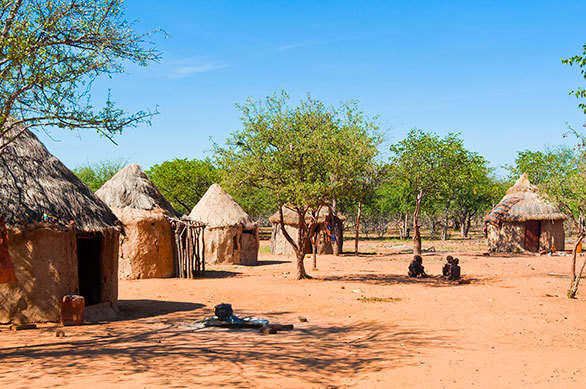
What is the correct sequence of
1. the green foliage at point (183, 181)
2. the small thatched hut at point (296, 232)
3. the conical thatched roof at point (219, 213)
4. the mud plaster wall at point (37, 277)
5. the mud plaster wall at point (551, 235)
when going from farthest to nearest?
1. the green foliage at point (183, 181)
2. the mud plaster wall at point (551, 235)
3. the small thatched hut at point (296, 232)
4. the conical thatched roof at point (219, 213)
5. the mud plaster wall at point (37, 277)

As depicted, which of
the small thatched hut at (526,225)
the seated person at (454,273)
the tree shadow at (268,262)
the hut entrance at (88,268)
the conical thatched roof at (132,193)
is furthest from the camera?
the small thatched hut at (526,225)

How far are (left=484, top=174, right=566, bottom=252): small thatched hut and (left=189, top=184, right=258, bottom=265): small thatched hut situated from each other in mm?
14467

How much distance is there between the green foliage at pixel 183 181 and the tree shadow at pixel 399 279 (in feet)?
68.3

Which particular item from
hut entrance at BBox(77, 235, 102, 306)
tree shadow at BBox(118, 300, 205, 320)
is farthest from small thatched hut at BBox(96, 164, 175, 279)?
tree shadow at BBox(118, 300, 205, 320)

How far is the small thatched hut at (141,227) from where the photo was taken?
16.6 meters

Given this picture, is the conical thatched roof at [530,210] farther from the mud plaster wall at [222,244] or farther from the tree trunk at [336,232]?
the mud plaster wall at [222,244]

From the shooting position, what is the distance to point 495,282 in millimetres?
15703

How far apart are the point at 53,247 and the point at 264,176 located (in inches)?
300

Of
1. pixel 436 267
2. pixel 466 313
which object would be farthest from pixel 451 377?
pixel 436 267

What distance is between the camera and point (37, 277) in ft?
30.6

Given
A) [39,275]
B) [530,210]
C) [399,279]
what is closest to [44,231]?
[39,275]

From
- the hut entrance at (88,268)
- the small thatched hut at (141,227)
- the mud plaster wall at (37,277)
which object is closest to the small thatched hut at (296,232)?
the small thatched hut at (141,227)

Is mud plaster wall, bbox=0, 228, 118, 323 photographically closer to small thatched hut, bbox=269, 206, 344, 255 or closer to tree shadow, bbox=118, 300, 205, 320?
tree shadow, bbox=118, 300, 205, 320

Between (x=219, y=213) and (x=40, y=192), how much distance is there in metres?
11.9
